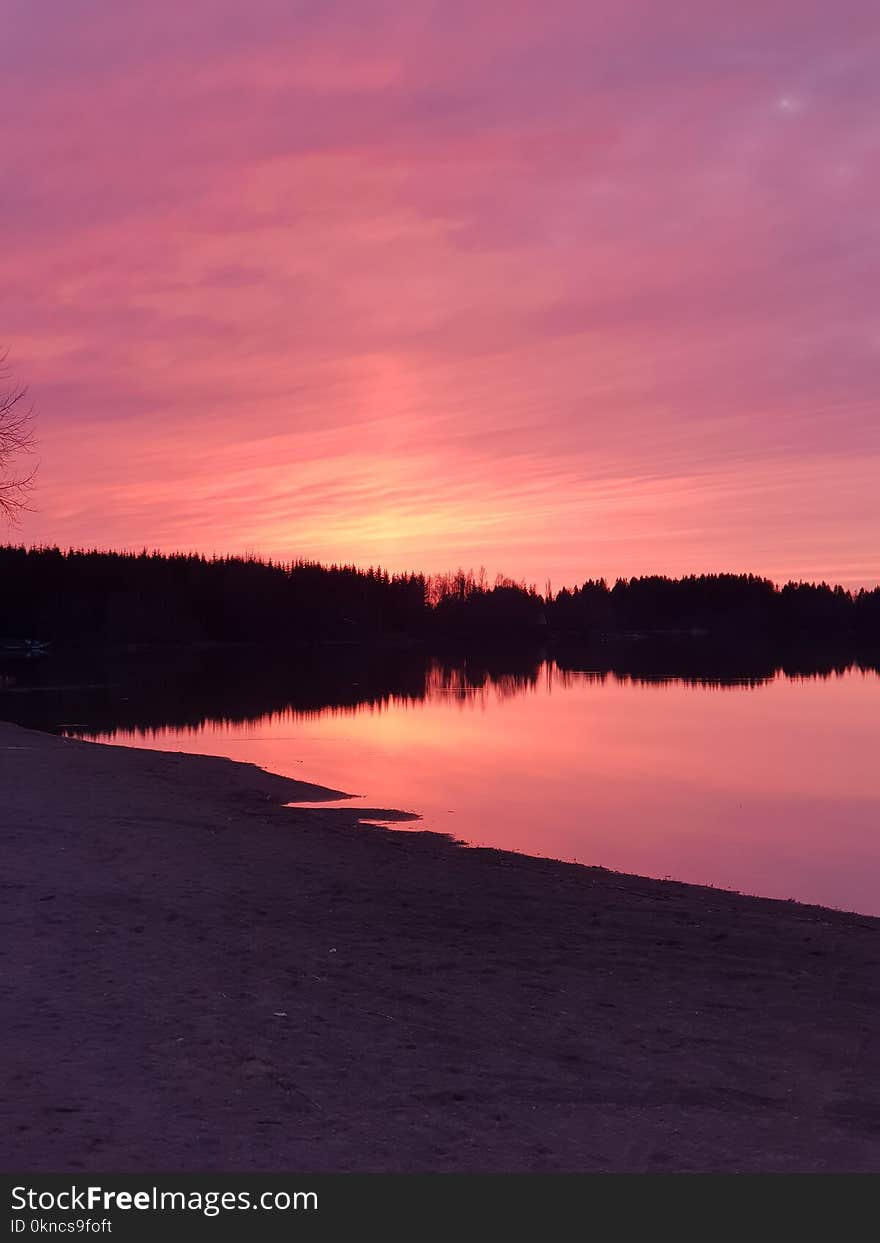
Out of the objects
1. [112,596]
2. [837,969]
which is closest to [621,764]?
[837,969]

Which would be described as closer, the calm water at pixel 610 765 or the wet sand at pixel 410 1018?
the wet sand at pixel 410 1018

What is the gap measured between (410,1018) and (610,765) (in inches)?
961

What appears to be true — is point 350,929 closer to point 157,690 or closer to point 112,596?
point 157,690

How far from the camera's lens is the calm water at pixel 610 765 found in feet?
63.6

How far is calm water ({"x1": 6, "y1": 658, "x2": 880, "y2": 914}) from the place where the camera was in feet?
63.6

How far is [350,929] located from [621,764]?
73.2 feet

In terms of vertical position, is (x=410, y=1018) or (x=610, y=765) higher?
(x=410, y=1018)

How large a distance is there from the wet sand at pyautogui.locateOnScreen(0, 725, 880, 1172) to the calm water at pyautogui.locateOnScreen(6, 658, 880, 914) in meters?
4.73

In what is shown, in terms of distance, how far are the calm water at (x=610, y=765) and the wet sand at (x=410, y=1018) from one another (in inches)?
186

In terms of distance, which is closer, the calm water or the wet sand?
the wet sand

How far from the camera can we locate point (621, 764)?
32.6 m

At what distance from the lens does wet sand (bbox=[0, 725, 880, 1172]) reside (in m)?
6.29

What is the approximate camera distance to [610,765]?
32344 mm

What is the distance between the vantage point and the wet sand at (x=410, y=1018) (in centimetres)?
629
